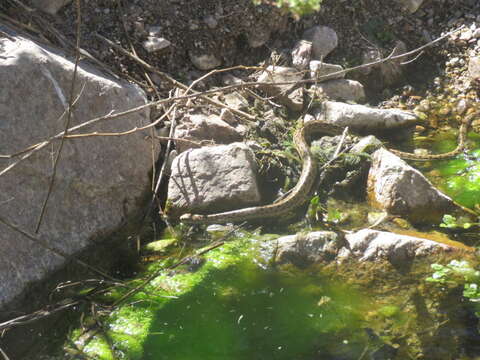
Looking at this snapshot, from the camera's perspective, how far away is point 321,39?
23.4 feet

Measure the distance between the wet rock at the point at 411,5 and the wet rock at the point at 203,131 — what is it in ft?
11.6

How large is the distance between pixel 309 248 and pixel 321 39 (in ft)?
11.6

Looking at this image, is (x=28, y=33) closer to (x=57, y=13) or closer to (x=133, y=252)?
(x=57, y=13)

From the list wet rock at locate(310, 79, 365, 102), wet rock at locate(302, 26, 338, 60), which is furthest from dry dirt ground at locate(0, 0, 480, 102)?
wet rock at locate(310, 79, 365, 102)

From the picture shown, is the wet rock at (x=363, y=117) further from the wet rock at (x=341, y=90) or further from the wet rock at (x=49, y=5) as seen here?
the wet rock at (x=49, y=5)

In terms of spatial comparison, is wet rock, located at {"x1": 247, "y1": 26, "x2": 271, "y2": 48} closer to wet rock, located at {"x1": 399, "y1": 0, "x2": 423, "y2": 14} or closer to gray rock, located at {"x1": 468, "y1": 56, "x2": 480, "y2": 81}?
wet rock, located at {"x1": 399, "y1": 0, "x2": 423, "y2": 14}

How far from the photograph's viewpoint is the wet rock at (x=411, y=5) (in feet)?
25.4

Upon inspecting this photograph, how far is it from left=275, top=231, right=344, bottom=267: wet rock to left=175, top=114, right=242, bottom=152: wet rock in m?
1.56

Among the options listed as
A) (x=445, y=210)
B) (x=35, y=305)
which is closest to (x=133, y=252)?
(x=35, y=305)

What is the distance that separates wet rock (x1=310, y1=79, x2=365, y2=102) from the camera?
22.0ft

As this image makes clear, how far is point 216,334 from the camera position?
12.9 ft

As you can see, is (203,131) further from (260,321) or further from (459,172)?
(459,172)

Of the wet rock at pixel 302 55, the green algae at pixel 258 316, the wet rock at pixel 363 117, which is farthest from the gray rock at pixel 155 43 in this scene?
the green algae at pixel 258 316

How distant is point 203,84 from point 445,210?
3.11 metres
